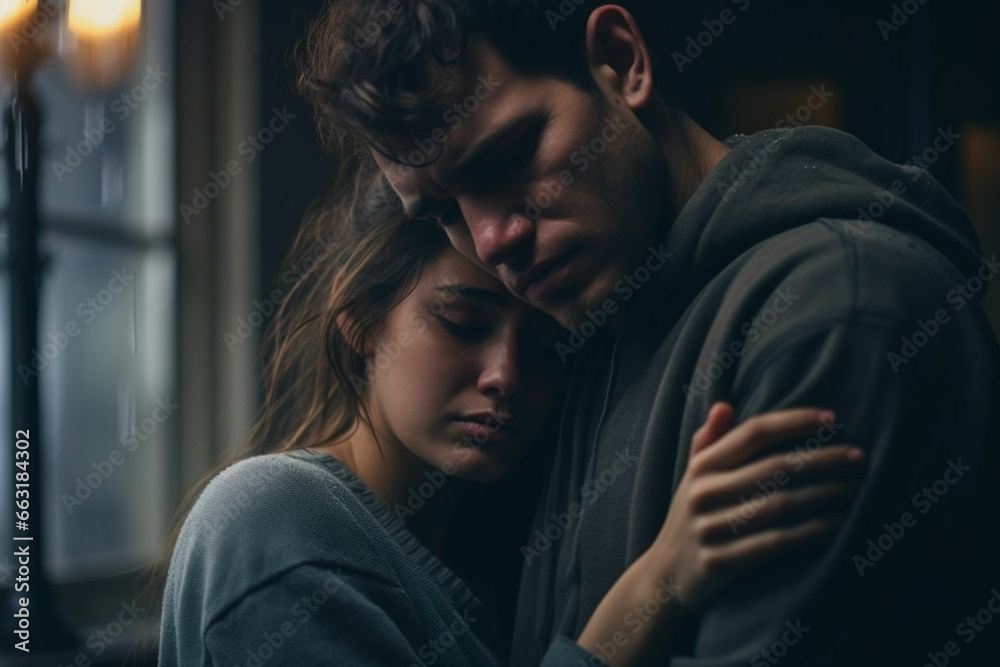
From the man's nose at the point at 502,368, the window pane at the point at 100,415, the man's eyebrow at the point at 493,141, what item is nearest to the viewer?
the man's eyebrow at the point at 493,141

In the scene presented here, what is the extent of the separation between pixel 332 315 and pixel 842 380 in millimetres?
516

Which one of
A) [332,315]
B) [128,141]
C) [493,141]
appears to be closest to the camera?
[493,141]

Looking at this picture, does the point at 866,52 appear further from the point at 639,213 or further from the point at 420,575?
the point at 420,575

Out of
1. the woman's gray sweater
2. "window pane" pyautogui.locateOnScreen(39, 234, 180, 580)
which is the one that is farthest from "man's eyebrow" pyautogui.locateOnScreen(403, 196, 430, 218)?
"window pane" pyautogui.locateOnScreen(39, 234, 180, 580)

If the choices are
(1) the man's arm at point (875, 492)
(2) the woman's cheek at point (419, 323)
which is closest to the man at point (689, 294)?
(1) the man's arm at point (875, 492)

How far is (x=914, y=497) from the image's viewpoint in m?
0.47

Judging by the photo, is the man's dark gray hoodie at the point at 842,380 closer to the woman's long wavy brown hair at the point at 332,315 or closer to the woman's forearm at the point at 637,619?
the woman's forearm at the point at 637,619

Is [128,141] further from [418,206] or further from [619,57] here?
[619,57]

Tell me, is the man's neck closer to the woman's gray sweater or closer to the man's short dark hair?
the man's short dark hair

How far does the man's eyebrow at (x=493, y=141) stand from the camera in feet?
2.02

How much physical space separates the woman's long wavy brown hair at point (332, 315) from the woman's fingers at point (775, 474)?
1.20ft

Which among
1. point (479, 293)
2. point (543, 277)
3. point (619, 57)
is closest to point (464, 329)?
point (479, 293)

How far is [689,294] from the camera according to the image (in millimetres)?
622

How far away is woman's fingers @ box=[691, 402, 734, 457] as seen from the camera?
19.8 inches
